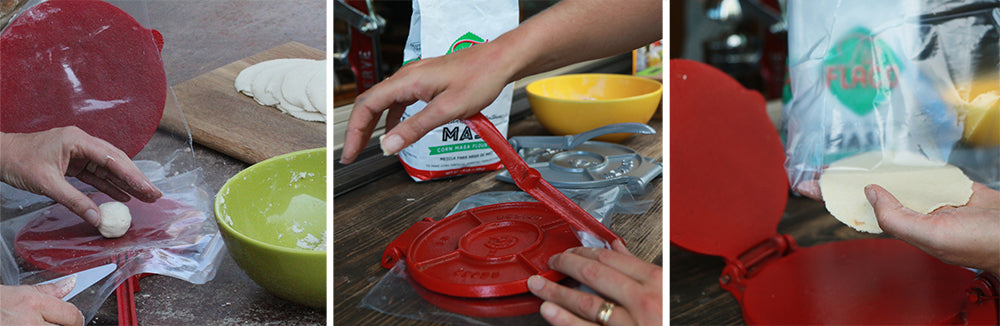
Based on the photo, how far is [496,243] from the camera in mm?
550

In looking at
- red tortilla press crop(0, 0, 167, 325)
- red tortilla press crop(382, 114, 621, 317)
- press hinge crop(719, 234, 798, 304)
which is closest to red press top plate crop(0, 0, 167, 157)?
red tortilla press crop(0, 0, 167, 325)

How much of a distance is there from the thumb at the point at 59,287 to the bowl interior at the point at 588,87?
25.3 inches

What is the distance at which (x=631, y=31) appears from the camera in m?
0.65

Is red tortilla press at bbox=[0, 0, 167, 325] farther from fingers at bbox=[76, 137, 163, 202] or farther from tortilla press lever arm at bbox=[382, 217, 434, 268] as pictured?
tortilla press lever arm at bbox=[382, 217, 434, 268]

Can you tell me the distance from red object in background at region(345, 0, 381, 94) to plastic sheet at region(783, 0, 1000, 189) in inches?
24.7

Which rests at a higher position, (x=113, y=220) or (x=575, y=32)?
(x=575, y=32)

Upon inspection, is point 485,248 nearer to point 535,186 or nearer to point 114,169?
point 535,186

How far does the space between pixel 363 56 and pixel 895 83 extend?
28.3 inches

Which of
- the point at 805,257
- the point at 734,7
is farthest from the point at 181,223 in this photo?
the point at 734,7

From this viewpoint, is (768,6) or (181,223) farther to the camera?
(768,6)

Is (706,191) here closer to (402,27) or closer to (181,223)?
(181,223)

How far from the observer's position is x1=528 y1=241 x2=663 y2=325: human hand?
1.52 ft

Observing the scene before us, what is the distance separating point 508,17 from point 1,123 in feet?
1.72

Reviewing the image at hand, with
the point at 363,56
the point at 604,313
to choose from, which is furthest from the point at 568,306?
the point at 363,56
